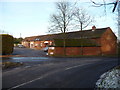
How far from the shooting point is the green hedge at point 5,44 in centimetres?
2235

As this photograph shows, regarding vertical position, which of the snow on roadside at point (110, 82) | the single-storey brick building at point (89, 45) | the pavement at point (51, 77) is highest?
the single-storey brick building at point (89, 45)

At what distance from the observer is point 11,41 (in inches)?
947

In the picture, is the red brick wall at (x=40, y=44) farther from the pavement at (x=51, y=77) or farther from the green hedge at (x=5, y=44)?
the pavement at (x=51, y=77)

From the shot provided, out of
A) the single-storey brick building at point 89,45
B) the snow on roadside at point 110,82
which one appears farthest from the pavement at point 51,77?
the single-storey brick building at point 89,45

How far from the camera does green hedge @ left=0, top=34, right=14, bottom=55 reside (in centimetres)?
2235

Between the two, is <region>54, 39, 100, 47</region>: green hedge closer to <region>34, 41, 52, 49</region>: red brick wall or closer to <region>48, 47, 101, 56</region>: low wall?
<region>48, 47, 101, 56</region>: low wall

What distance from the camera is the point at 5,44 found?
22562mm

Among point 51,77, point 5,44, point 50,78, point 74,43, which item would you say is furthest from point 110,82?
point 74,43

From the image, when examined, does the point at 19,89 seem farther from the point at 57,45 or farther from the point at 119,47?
the point at 119,47

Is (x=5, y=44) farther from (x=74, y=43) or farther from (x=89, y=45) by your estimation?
(x=89, y=45)

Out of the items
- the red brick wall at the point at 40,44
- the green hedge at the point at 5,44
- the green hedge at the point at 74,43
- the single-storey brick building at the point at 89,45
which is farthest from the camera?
the red brick wall at the point at 40,44

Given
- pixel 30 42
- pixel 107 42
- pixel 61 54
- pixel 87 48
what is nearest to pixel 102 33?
pixel 107 42

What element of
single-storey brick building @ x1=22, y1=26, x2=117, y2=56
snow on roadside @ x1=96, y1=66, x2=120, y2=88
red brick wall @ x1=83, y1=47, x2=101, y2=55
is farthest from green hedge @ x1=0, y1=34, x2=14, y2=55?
snow on roadside @ x1=96, y1=66, x2=120, y2=88

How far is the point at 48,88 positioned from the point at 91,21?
1181 inches
